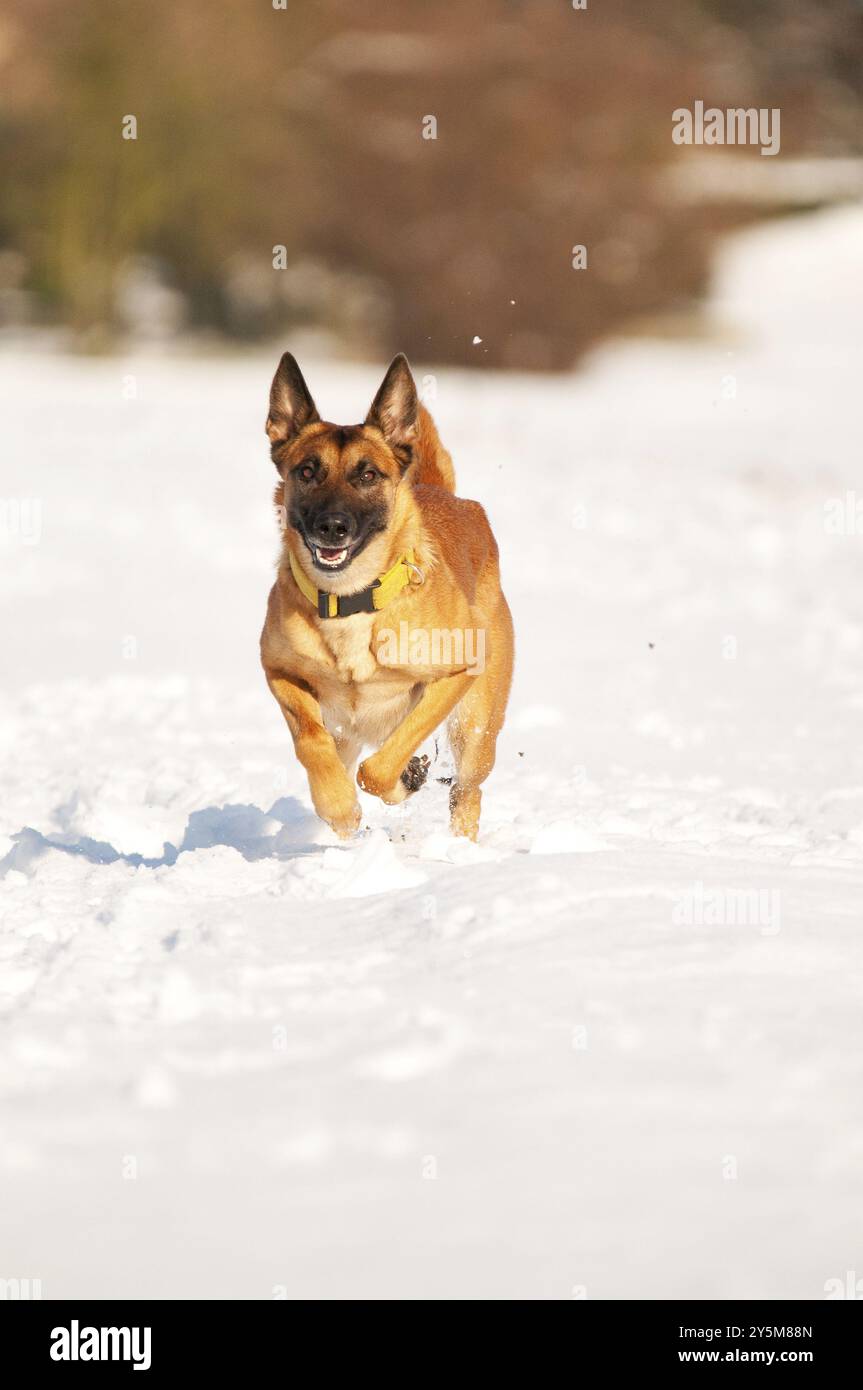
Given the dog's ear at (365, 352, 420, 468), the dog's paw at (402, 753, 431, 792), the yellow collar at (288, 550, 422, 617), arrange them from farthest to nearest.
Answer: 1. the dog's paw at (402, 753, 431, 792)
2. the dog's ear at (365, 352, 420, 468)
3. the yellow collar at (288, 550, 422, 617)

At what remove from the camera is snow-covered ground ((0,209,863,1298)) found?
9.05 ft

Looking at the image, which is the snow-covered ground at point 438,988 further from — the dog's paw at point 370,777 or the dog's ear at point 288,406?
the dog's ear at point 288,406

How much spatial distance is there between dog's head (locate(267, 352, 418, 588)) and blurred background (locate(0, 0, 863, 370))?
2508 cm

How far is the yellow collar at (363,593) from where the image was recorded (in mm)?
5574

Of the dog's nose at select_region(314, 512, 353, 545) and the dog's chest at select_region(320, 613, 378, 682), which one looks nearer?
the dog's nose at select_region(314, 512, 353, 545)

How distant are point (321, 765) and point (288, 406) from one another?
1299 mm

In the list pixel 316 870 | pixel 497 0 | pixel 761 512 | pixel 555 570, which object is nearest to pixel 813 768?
pixel 316 870
